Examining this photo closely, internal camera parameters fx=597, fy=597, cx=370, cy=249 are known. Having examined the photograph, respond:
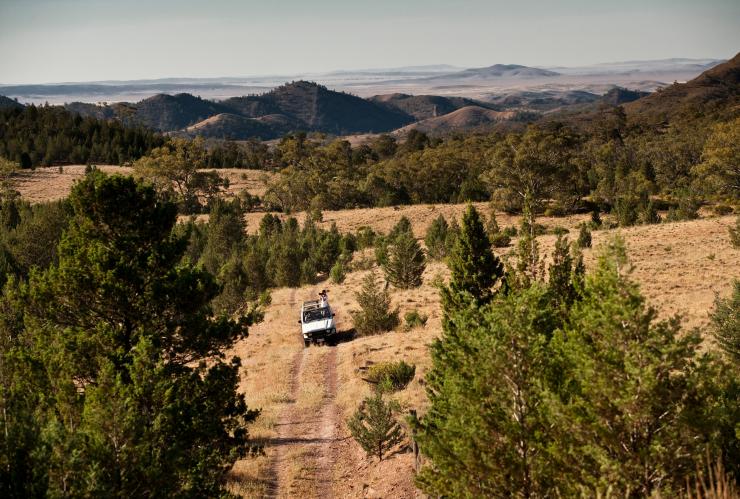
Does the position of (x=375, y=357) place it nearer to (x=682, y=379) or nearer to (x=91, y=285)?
(x=91, y=285)

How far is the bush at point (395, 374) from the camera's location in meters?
20.1

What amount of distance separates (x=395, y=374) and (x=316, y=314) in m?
8.62

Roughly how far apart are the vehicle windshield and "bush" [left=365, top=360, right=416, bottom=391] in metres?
7.30

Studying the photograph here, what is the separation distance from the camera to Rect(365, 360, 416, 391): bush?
20.1m

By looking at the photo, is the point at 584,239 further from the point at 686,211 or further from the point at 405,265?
the point at 686,211

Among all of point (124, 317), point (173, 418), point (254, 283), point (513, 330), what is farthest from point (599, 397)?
point (254, 283)

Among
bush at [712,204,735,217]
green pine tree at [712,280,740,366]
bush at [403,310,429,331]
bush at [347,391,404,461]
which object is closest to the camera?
bush at [347,391,404,461]

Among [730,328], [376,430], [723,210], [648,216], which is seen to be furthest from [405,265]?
[723,210]

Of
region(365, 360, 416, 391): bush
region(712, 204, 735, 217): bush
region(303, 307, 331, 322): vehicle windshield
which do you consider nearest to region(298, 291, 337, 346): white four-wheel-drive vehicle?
region(303, 307, 331, 322): vehicle windshield

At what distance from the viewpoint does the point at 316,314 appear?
28078 millimetres

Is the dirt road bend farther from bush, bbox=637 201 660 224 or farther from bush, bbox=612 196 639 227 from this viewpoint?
bush, bbox=637 201 660 224

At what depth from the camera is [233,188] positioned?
92.9 meters

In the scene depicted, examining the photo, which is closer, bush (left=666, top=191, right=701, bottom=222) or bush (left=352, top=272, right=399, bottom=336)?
bush (left=352, top=272, right=399, bottom=336)

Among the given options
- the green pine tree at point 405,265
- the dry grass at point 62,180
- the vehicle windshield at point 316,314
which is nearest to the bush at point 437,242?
the green pine tree at point 405,265
